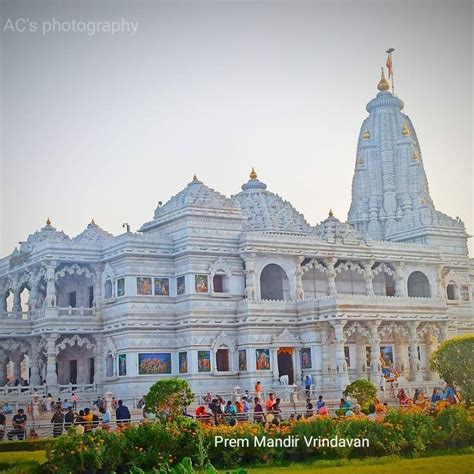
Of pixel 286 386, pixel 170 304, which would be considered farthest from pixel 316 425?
pixel 170 304

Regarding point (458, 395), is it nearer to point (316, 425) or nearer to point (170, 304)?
point (316, 425)

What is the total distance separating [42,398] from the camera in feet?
123

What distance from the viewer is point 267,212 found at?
47.2 metres

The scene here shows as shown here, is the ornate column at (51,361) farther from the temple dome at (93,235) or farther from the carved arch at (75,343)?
the temple dome at (93,235)

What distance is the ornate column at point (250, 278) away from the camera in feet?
141

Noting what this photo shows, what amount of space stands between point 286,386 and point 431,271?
13822 millimetres

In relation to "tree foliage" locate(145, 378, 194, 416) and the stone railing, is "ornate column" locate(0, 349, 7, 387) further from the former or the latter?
"tree foliage" locate(145, 378, 194, 416)

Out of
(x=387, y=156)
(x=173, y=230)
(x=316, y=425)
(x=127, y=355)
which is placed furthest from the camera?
(x=387, y=156)

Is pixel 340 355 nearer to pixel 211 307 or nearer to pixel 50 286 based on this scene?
pixel 211 307

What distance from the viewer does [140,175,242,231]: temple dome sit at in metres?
43.2

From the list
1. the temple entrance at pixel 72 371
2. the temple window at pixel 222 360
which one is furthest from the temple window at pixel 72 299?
the temple window at pixel 222 360

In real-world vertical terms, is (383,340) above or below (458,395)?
above

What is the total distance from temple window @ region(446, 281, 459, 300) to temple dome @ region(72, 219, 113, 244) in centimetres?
2010

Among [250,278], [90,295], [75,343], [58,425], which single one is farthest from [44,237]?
[58,425]
